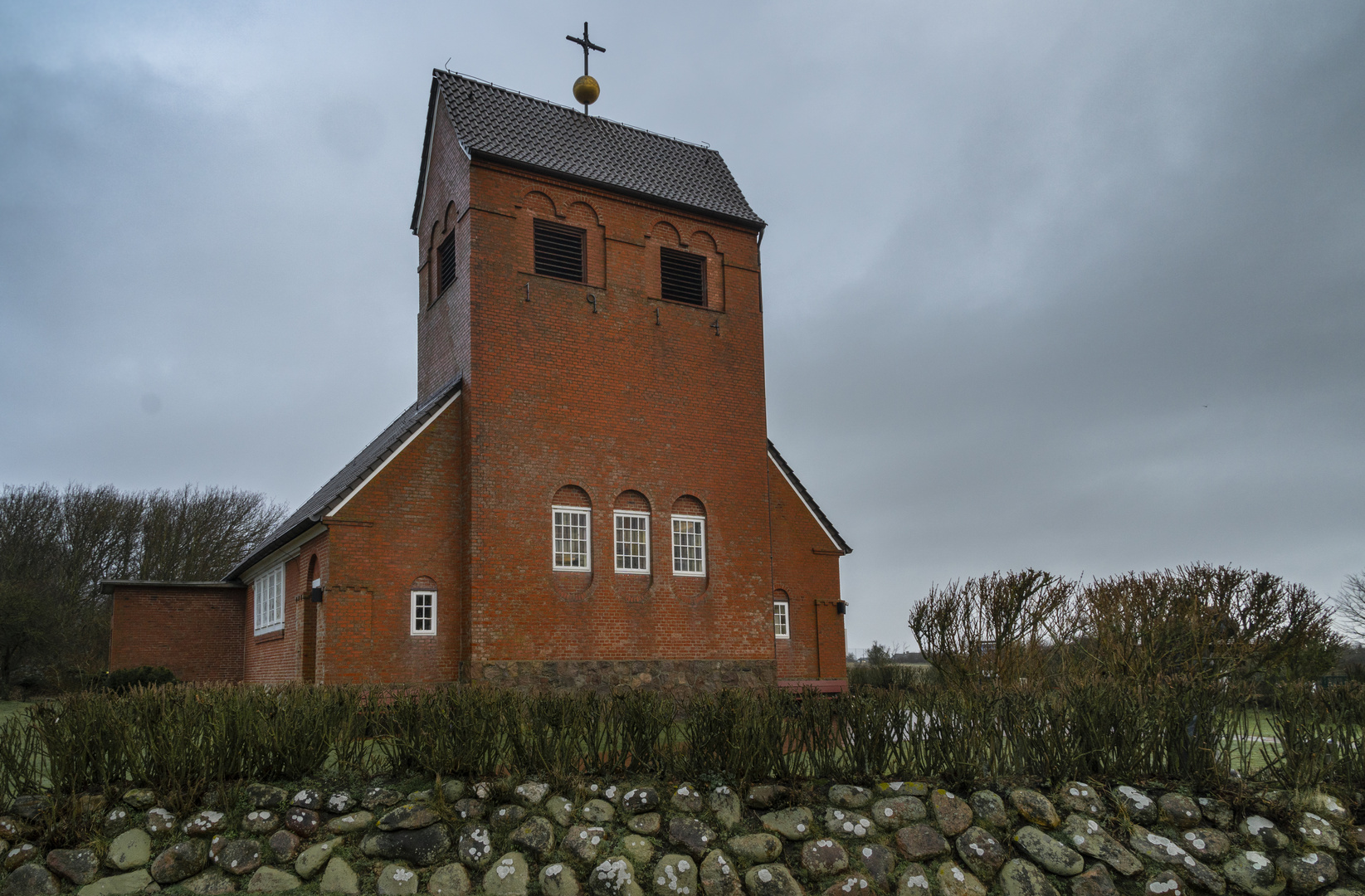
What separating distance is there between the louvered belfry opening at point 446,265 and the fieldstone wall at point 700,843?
12.7 metres

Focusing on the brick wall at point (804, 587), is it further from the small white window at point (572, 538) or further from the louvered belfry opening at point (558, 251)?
the louvered belfry opening at point (558, 251)

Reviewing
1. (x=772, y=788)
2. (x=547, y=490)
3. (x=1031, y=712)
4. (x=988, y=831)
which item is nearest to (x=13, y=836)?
(x=772, y=788)

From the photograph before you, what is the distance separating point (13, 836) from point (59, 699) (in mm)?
1431

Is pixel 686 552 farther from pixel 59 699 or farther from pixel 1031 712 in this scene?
pixel 59 699

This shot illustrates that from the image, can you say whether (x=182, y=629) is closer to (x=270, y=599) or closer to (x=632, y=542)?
(x=270, y=599)

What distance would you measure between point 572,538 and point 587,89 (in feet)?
34.2

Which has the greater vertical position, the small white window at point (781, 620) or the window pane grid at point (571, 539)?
the window pane grid at point (571, 539)

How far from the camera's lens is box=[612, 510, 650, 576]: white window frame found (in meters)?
18.5

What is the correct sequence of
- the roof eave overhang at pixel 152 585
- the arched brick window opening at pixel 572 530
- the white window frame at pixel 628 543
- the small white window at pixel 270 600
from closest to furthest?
the arched brick window opening at pixel 572 530, the white window frame at pixel 628 543, the small white window at pixel 270 600, the roof eave overhang at pixel 152 585

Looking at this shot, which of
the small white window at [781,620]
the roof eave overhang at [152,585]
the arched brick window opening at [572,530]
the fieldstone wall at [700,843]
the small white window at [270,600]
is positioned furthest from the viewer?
the roof eave overhang at [152,585]

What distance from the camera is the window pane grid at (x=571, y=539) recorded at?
18.0 meters

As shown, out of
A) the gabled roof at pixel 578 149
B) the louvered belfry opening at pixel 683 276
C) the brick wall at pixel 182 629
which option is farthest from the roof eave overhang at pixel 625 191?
the brick wall at pixel 182 629

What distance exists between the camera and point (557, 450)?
715 inches

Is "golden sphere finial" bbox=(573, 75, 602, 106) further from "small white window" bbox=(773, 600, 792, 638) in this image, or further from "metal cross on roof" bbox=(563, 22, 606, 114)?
"small white window" bbox=(773, 600, 792, 638)
